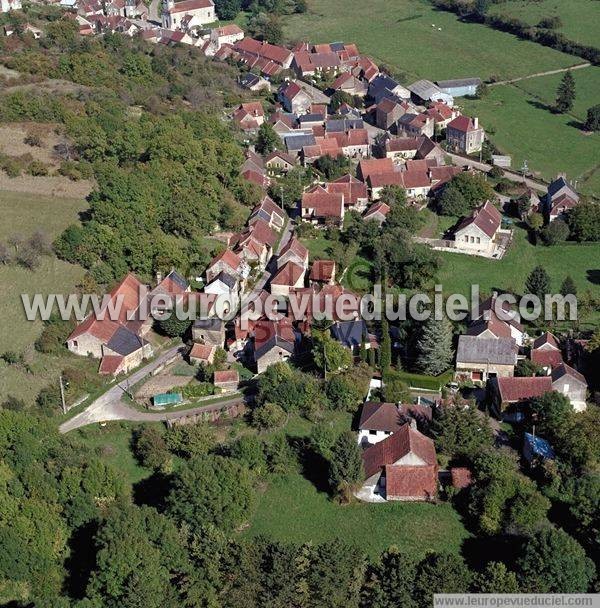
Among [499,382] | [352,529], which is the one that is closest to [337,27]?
[499,382]

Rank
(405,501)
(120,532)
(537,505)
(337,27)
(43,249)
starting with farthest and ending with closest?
(337,27) < (43,249) < (405,501) < (537,505) < (120,532)

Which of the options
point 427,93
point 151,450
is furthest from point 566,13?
point 151,450

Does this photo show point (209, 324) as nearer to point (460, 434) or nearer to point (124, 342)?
point (124, 342)

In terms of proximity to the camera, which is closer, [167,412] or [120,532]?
[120,532]

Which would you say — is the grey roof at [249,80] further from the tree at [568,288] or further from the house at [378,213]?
the tree at [568,288]

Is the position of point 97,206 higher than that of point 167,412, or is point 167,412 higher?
point 97,206

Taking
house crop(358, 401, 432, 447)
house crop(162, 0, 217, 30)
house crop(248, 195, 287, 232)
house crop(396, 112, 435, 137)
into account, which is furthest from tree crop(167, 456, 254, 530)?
house crop(162, 0, 217, 30)

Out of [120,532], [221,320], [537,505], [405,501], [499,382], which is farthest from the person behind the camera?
[221,320]

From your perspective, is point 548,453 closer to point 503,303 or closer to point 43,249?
point 503,303

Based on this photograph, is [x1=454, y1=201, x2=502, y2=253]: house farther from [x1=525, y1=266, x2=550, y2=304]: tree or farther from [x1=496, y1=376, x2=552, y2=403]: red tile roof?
[x1=496, y1=376, x2=552, y2=403]: red tile roof
